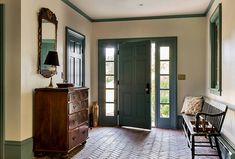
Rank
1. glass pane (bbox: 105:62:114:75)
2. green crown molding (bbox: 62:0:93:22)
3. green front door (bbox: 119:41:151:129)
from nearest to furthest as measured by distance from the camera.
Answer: green crown molding (bbox: 62:0:93:22) < green front door (bbox: 119:41:151:129) < glass pane (bbox: 105:62:114:75)

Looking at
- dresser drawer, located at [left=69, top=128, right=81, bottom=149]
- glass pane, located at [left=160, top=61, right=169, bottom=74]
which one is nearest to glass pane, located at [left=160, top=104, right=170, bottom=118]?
glass pane, located at [left=160, top=61, right=169, bottom=74]

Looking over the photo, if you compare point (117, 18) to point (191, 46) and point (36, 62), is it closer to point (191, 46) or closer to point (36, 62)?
point (191, 46)

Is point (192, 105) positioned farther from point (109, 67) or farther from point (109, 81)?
point (109, 67)

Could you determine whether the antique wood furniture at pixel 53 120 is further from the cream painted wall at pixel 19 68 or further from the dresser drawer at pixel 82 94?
the dresser drawer at pixel 82 94

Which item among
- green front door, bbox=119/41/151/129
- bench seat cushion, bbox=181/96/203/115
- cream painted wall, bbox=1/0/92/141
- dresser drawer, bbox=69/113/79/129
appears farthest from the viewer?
green front door, bbox=119/41/151/129

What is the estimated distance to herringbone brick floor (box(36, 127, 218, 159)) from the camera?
423 cm

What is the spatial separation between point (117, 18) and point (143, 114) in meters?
2.57

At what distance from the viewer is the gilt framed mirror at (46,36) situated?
4332 mm

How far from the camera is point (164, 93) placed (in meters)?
6.67

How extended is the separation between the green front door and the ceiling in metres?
0.75

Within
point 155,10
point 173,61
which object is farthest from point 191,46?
point 155,10

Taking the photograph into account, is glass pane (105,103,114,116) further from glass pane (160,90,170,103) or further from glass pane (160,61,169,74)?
glass pane (160,61,169,74)

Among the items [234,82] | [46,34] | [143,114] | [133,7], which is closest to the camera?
[234,82]

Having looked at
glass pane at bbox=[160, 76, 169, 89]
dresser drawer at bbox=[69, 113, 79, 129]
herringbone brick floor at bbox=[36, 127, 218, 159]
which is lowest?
herringbone brick floor at bbox=[36, 127, 218, 159]
